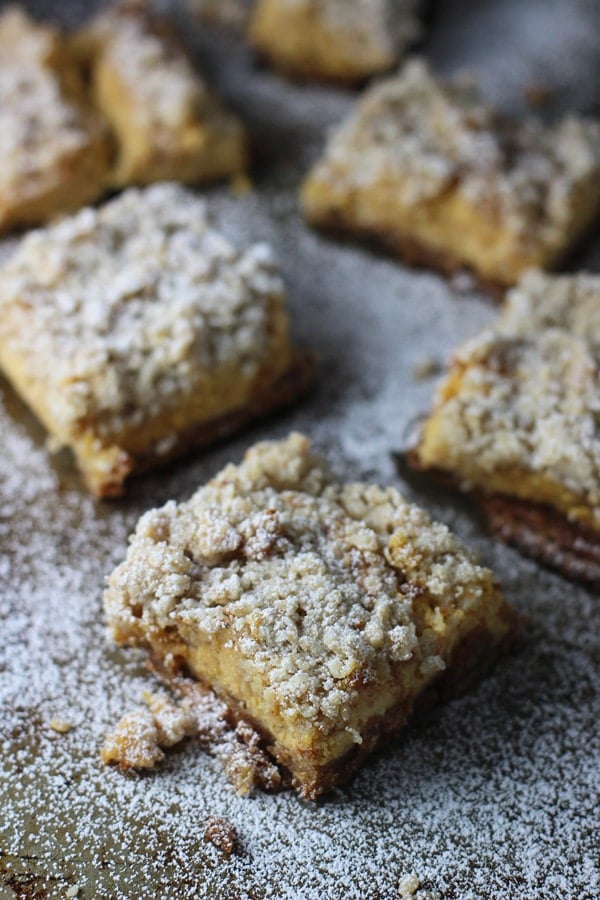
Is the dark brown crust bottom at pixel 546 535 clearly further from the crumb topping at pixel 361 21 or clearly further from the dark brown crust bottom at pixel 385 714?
the crumb topping at pixel 361 21

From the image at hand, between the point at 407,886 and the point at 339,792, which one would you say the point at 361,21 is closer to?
the point at 339,792

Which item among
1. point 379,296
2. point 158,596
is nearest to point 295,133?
point 379,296

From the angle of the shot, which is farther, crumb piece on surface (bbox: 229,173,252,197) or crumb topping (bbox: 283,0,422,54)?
crumb topping (bbox: 283,0,422,54)

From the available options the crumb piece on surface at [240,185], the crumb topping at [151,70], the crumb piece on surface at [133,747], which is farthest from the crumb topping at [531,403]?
the crumb topping at [151,70]

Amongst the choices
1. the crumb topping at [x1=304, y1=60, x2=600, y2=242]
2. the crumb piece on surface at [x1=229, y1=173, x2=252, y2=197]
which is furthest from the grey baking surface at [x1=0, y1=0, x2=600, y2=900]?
the crumb piece on surface at [x1=229, y1=173, x2=252, y2=197]

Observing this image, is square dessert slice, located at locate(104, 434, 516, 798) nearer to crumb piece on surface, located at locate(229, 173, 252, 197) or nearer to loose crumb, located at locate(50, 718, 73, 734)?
loose crumb, located at locate(50, 718, 73, 734)

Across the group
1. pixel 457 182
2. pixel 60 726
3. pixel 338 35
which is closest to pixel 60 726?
pixel 60 726

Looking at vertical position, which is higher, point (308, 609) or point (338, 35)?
point (338, 35)
